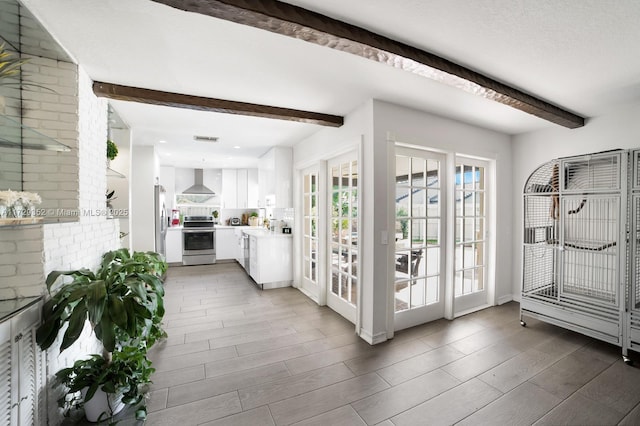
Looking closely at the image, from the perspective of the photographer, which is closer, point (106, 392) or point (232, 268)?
point (106, 392)

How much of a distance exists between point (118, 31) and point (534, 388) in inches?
150

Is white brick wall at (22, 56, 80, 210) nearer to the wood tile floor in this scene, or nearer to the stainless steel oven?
the wood tile floor

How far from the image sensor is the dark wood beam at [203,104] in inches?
90.2

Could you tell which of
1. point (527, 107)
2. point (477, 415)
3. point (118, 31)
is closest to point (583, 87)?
point (527, 107)

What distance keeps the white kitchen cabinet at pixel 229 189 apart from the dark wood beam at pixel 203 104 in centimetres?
447

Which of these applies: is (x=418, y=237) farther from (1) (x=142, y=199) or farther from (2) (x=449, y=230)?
(1) (x=142, y=199)

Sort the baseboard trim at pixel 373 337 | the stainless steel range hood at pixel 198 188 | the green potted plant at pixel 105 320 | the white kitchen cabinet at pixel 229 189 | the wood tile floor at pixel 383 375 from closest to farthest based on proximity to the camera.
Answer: the green potted plant at pixel 105 320, the wood tile floor at pixel 383 375, the baseboard trim at pixel 373 337, the stainless steel range hood at pixel 198 188, the white kitchen cabinet at pixel 229 189

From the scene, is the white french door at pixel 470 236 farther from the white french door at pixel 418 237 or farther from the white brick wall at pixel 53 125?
the white brick wall at pixel 53 125

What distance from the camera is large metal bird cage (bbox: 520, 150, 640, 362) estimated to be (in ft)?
7.79

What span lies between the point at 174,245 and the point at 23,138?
467cm

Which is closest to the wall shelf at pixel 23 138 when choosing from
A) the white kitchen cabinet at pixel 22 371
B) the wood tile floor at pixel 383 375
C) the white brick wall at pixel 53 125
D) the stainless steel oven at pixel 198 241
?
the white brick wall at pixel 53 125

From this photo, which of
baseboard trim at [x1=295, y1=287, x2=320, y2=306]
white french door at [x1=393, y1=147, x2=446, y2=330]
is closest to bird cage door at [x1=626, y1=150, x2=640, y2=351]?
white french door at [x1=393, y1=147, x2=446, y2=330]

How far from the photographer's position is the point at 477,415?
5.62ft

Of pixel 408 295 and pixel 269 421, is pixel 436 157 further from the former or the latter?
pixel 269 421
